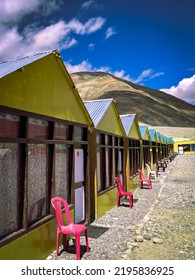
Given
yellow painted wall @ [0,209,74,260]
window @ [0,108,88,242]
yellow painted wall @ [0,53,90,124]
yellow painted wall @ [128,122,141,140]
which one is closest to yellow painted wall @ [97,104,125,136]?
yellow painted wall @ [0,53,90,124]

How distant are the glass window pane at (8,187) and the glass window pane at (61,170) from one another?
152 cm

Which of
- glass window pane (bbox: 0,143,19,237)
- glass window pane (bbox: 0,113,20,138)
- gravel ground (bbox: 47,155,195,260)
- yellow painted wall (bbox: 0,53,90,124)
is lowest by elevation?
gravel ground (bbox: 47,155,195,260)

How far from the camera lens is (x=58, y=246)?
211 inches

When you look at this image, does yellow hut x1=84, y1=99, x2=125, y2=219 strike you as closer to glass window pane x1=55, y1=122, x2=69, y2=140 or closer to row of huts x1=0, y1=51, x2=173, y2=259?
row of huts x1=0, y1=51, x2=173, y2=259

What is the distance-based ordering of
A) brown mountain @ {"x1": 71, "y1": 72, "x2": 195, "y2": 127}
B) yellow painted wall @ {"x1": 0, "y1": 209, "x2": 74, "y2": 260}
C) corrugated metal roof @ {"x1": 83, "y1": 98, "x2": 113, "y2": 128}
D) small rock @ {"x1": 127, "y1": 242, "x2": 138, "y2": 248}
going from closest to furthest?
1. yellow painted wall @ {"x1": 0, "y1": 209, "x2": 74, "y2": 260}
2. small rock @ {"x1": 127, "y1": 242, "x2": 138, "y2": 248}
3. corrugated metal roof @ {"x1": 83, "y1": 98, "x2": 113, "y2": 128}
4. brown mountain @ {"x1": 71, "y1": 72, "x2": 195, "y2": 127}

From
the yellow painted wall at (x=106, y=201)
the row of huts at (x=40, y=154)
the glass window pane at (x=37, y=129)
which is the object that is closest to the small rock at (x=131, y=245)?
the row of huts at (x=40, y=154)

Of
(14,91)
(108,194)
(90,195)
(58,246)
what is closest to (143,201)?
(108,194)

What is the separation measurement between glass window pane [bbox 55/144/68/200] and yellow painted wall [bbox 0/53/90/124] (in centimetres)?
77

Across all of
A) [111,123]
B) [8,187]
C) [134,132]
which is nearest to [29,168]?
[8,187]

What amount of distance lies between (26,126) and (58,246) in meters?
2.49

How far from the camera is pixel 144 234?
6.65 metres

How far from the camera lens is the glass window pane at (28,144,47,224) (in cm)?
493

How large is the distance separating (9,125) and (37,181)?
1.36 meters

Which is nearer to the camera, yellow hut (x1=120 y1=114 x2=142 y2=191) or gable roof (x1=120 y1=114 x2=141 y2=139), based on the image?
yellow hut (x1=120 y1=114 x2=142 y2=191)
